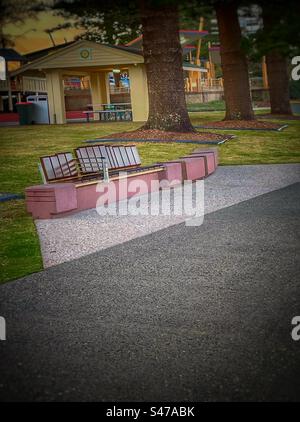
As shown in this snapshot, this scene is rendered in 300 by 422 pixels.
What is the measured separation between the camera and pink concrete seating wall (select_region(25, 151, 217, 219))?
9438 mm

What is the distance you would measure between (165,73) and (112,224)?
1244 cm

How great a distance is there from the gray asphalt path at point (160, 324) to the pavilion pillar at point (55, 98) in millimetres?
27424

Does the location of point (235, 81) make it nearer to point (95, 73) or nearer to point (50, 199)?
point (95, 73)

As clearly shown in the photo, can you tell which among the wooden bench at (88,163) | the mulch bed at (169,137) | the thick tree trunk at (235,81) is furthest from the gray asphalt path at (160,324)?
the thick tree trunk at (235,81)

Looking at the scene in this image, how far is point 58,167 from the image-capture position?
10898mm

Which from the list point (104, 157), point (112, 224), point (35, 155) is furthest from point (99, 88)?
point (112, 224)

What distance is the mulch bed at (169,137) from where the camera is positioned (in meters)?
19.7

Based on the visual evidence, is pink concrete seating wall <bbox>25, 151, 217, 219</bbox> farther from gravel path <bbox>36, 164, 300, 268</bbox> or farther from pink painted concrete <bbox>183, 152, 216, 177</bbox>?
gravel path <bbox>36, 164, 300, 268</bbox>

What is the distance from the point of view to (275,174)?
563 inches

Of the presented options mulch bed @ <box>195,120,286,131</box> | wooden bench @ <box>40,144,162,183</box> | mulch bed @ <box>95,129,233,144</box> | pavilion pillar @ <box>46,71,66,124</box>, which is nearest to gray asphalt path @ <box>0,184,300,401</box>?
wooden bench @ <box>40,144,162,183</box>

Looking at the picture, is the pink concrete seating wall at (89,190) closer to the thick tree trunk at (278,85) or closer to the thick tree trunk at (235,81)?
the thick tree trunk at (235,81)

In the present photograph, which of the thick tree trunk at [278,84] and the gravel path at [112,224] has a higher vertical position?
the thick tree trunk at [278,84]

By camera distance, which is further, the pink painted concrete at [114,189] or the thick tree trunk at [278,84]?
the thick tree trunk at [278,84]
